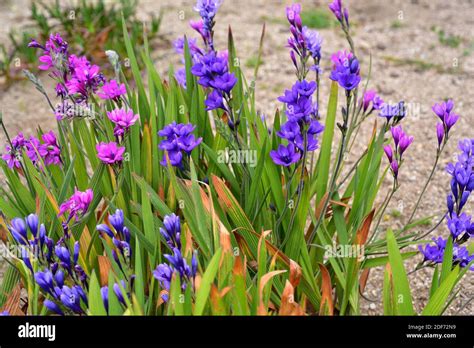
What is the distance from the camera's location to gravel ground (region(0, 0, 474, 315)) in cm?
397

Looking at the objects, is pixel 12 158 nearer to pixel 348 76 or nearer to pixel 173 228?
pixel 173 228

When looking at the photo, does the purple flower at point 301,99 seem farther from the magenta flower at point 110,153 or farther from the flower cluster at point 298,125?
the magenta flower at point 110,153

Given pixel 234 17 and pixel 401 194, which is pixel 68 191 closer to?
pixel 401 194

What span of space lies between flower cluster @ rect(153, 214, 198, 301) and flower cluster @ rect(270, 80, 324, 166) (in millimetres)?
492

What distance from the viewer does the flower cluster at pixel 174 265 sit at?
6.01 ft

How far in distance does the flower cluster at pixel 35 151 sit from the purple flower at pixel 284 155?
3.03 ft

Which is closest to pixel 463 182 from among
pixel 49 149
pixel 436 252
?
pixel 436 252

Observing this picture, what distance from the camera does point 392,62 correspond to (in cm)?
538

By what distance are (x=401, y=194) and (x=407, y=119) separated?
3.14ft

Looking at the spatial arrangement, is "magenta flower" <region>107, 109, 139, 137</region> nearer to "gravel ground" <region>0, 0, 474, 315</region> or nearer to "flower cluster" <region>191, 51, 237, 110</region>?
"flower cluster" <region>191, 51, 237, 110</region>

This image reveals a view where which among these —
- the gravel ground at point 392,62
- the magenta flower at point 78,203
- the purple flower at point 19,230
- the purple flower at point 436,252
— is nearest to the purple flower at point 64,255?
the purple flower at point 19,230

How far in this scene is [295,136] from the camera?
2.18 m

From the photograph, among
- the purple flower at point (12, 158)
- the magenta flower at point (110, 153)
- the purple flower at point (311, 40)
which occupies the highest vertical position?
the purple flower at point (311, 40)

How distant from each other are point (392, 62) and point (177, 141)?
3641mm
